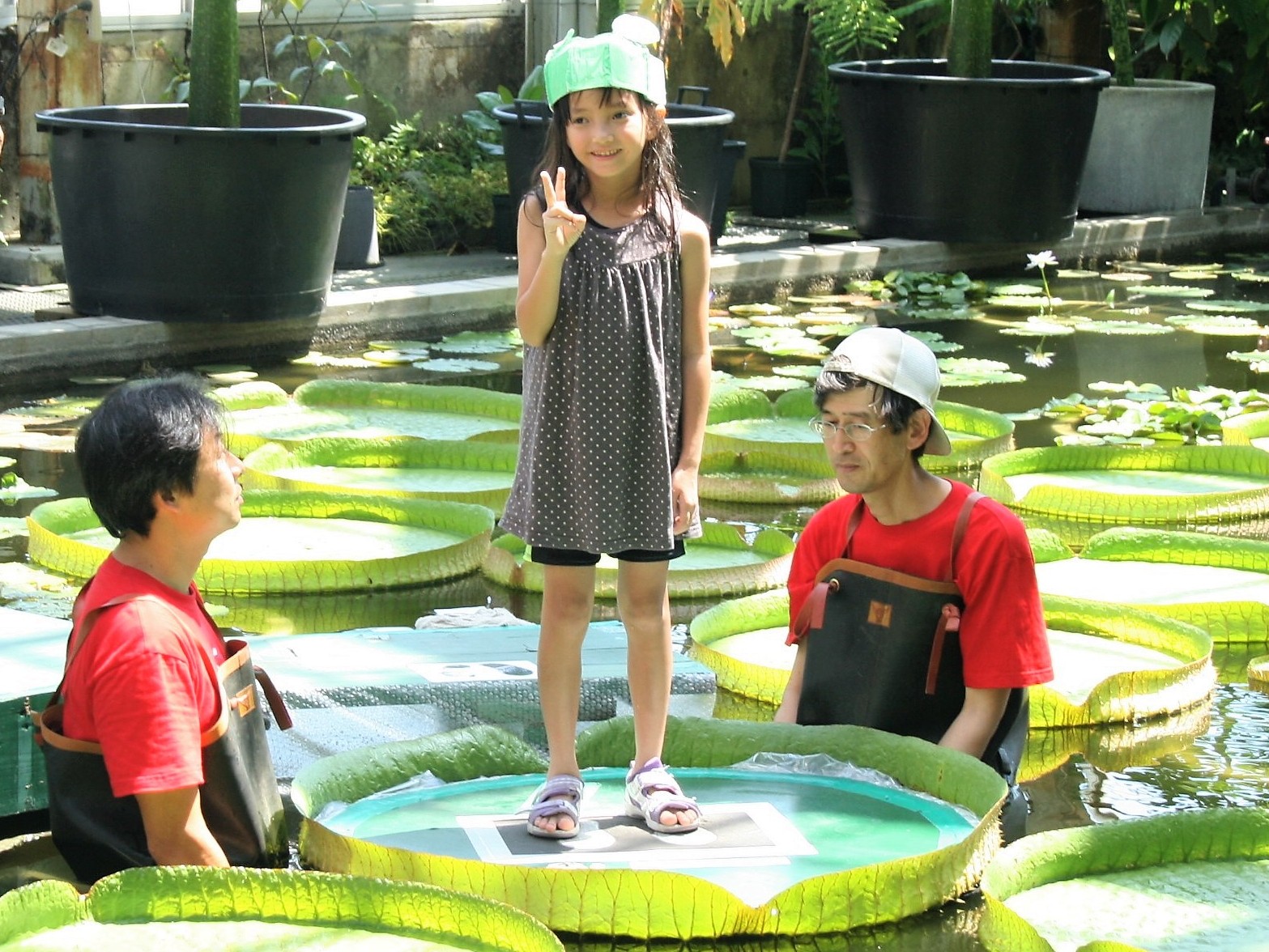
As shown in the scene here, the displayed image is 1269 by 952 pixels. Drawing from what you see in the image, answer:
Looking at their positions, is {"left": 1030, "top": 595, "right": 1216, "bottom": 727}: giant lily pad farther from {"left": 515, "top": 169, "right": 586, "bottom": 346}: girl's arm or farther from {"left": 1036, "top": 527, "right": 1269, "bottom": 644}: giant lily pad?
{"left": 515, "top": 169, "right": 586, "bottom": 346}: girl's arm

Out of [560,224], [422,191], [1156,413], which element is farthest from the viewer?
[422,191]

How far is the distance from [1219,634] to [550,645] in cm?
170

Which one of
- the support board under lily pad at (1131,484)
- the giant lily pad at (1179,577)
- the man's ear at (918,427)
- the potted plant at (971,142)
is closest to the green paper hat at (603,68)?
the man's ear at (918,427)

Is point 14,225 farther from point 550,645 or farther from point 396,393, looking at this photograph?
point 550,645

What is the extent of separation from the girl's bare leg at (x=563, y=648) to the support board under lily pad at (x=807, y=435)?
249cm

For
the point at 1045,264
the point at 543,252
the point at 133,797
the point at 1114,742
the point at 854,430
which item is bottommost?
the point at 1114,742

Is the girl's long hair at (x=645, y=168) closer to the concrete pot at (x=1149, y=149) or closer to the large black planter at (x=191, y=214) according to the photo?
the large black planter at (x=191, y=214)

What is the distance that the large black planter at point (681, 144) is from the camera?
805 centimetres

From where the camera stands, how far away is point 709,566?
420 cm

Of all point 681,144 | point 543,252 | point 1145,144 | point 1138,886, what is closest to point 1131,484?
point 1138,886

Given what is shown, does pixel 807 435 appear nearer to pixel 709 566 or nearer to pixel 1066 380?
pixel 709 566

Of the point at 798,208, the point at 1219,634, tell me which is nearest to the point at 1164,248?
the point at 798,208

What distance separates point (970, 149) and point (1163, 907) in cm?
→ 721

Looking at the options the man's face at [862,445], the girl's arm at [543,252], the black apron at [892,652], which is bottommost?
the black apron at [892,652]
